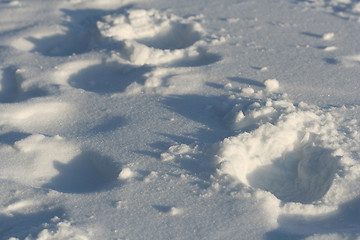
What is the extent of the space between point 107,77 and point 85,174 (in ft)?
2.48

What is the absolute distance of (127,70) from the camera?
7.85 ft

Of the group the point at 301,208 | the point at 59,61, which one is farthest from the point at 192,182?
the point at 59,61

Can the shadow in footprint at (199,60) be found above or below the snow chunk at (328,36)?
below

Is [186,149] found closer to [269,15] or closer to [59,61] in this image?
[59,61]

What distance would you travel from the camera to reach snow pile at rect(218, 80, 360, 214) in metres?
1.65

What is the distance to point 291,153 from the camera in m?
1.85

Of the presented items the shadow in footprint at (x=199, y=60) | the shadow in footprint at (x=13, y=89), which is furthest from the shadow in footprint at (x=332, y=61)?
the shadow in footprint at (x=13, y=89)

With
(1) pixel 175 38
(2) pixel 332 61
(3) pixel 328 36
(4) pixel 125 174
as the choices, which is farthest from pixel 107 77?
(3) pixel 328 36

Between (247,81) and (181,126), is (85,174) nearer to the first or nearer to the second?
(181,126)

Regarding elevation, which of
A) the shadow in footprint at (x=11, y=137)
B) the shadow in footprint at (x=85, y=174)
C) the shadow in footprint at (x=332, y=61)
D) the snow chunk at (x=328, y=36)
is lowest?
the shadow in footprint at (x=85, y=174)

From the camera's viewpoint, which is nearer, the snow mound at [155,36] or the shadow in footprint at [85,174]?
the shadow in footprint at [85,174]

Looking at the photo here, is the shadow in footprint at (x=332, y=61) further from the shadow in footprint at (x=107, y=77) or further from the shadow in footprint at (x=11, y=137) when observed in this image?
the shadow in footprint at (x=11, y=137)

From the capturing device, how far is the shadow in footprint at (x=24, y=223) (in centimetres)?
143

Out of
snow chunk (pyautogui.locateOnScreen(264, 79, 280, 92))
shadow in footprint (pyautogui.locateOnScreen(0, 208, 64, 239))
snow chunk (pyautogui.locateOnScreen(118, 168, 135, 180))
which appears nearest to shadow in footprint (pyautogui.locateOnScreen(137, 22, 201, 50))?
snow chunk (pyautogui.locateOnScreen(264, 79, 280, 92))
